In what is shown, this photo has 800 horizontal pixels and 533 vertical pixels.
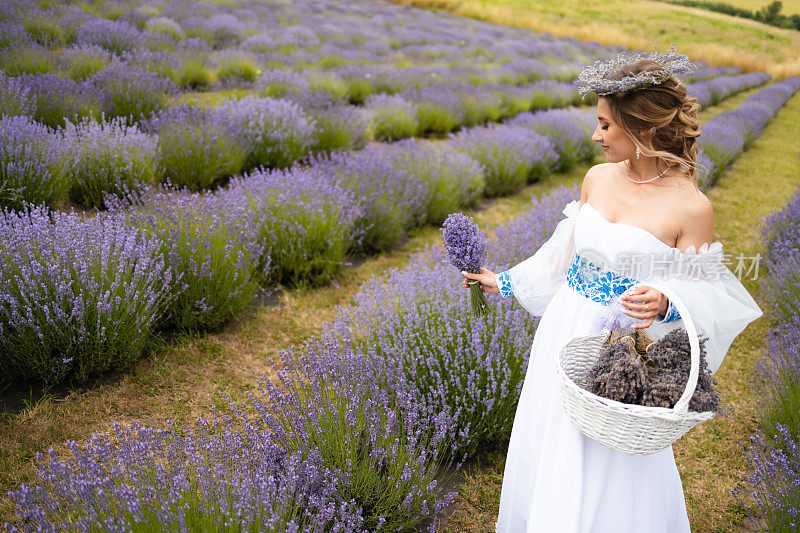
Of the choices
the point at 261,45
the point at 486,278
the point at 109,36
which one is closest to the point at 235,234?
the point at 486,278

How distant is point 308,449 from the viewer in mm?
2053

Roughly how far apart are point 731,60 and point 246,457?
2710 cm

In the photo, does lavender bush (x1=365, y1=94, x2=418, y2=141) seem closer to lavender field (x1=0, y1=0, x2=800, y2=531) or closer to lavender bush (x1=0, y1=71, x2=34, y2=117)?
lavender field (x1=0, y1=0, x2=800, y2=531)

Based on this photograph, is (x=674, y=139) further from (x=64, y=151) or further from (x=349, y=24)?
(x=349, y=24)

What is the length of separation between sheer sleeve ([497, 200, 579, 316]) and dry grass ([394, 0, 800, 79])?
19.9 meters

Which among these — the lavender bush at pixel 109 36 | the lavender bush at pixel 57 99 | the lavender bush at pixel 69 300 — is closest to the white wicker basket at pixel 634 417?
the lavender bush at pixel 69 300

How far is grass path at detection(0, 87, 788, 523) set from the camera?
2.37 meters

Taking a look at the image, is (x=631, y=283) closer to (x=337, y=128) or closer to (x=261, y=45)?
(x=337, y=128)

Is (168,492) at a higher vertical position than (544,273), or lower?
lower

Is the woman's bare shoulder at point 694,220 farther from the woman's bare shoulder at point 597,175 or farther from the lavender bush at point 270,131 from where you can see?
the lavender bush at point 270,131

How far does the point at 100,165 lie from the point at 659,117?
13.3 ft

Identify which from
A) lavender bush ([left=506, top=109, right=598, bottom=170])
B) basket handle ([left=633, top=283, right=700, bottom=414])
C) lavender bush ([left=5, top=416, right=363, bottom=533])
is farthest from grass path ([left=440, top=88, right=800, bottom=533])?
lavender bush ([left=506, top=109, right=598, bottom=170])

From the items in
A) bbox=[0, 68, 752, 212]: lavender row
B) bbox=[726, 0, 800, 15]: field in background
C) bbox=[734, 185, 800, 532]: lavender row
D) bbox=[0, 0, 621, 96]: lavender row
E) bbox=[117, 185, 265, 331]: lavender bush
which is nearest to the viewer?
bbox=[734, 185, 800, 532]: lavender row

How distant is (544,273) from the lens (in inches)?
76.2
